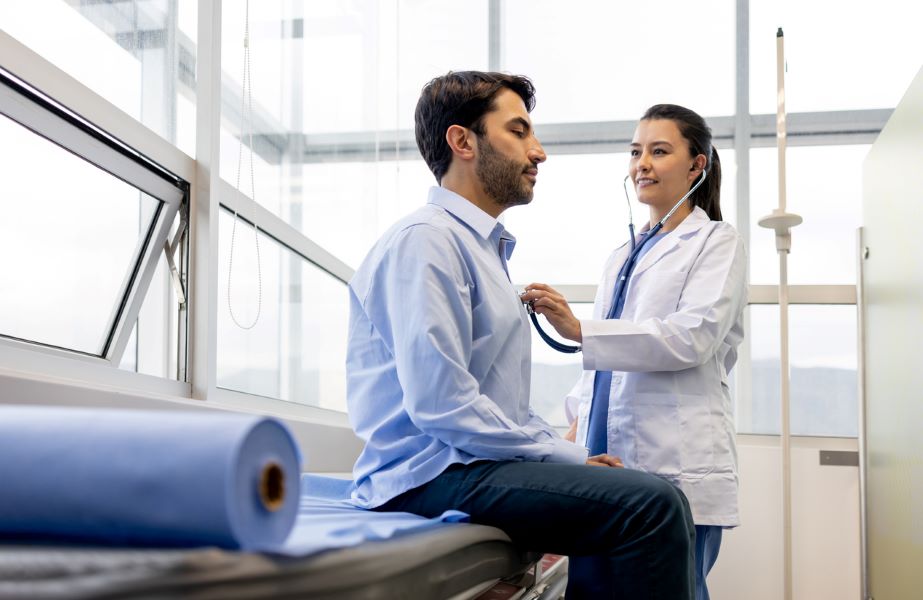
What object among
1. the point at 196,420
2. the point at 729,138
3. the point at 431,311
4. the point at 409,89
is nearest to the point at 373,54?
the point at 409,89

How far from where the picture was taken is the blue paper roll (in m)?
0.61

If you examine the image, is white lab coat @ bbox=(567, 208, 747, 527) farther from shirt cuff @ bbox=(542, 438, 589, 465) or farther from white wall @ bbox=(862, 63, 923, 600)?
white wall @ bbox=(862, 63, 923, 600)

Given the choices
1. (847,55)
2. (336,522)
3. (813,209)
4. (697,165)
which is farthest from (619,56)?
(336,522)

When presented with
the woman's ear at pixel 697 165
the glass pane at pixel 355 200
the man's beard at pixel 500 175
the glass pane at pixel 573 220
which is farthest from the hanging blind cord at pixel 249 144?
the glass pane at pixel 573 220

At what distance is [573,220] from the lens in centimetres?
381

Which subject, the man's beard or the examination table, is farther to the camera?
the man's beard

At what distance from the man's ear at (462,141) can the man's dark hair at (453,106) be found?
0.02 metres

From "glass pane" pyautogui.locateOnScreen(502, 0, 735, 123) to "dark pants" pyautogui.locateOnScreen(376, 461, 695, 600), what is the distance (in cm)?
271

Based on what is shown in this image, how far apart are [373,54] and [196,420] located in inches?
123

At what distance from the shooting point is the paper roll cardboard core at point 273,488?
65 cm

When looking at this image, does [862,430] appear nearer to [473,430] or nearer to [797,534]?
[797,534]

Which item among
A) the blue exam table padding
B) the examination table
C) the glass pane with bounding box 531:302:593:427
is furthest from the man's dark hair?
the glass pane with bounding box 531:302:593:427

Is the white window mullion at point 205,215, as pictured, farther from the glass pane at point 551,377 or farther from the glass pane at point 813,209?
the glass pane at point 813,209

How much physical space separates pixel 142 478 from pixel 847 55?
3.72 metres
